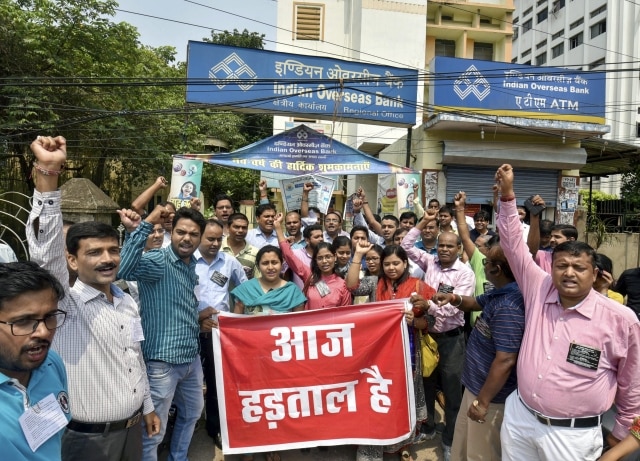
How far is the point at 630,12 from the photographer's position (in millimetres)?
28703

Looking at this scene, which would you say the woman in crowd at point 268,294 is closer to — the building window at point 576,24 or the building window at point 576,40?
the building window at point 576,40

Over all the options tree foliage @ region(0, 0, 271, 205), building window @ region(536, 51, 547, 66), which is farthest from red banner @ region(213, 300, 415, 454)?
building window @ region(536, 51, 547, 66)

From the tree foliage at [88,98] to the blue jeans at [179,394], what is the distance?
21.3 feet

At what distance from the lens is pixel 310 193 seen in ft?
23.3

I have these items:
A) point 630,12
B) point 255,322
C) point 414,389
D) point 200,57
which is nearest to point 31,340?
point 255,322

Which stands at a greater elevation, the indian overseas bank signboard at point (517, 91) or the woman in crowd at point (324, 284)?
the indian overseas bank signboard at point (517, 91)

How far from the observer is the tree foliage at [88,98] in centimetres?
1159

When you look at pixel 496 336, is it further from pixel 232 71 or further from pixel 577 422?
pixel 232 71

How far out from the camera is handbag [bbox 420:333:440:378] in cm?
343

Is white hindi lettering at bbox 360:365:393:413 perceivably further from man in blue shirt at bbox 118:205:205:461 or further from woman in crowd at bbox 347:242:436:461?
man in blue shirt at bbox 118:205:205:461

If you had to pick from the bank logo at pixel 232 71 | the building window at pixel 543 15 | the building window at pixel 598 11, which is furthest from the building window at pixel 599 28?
the bank logo at pixel 232 71

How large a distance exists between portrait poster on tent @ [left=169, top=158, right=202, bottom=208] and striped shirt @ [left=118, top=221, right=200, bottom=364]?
461 centimetres

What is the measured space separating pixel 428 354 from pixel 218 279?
1.82m

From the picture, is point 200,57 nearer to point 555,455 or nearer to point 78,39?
point 78,39
